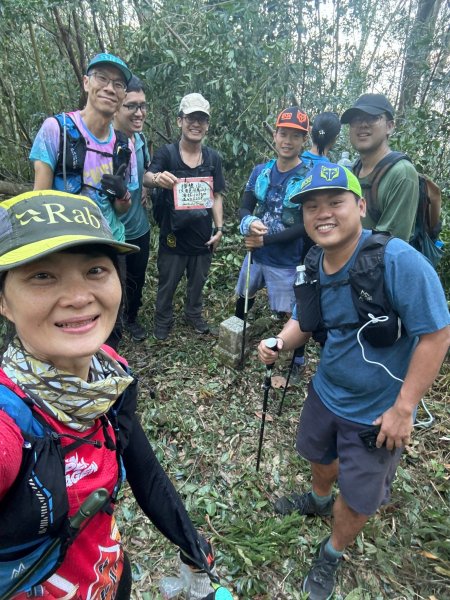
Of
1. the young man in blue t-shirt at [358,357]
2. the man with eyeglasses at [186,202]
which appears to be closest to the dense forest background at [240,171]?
the young man in blue t-shirt at [358,357]

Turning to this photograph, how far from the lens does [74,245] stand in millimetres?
944

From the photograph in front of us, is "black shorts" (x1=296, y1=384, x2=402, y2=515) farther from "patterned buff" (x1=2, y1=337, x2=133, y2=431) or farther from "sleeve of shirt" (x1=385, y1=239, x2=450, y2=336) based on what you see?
"patterned buff" (x1=2, y1=337, x2=133, y2=431)

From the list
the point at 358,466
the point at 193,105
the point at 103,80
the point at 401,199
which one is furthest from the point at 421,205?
the point at 103,80

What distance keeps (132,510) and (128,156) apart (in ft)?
8.73

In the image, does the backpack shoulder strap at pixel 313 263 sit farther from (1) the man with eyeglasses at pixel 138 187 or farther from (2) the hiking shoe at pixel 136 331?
(2) the hiking shoe at pixel 136 331

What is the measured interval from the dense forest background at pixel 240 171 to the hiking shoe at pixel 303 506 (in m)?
0.08

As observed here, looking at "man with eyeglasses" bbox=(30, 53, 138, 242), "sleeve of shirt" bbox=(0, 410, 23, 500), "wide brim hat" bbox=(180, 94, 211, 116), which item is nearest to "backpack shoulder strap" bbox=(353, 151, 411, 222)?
"wide brim hat" bbox=(180, 94, 211, 116)

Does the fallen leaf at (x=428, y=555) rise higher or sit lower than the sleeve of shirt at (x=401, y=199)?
lower

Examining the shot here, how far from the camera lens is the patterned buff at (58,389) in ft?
3.40

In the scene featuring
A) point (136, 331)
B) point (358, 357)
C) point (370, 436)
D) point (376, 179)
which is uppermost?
point (376, 179)

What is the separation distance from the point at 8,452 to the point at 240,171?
5791mm

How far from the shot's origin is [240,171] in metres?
6.09

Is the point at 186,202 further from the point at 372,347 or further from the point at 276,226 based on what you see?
the point at 372,347

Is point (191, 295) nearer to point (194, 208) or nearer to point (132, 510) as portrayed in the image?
point (194, 208)
